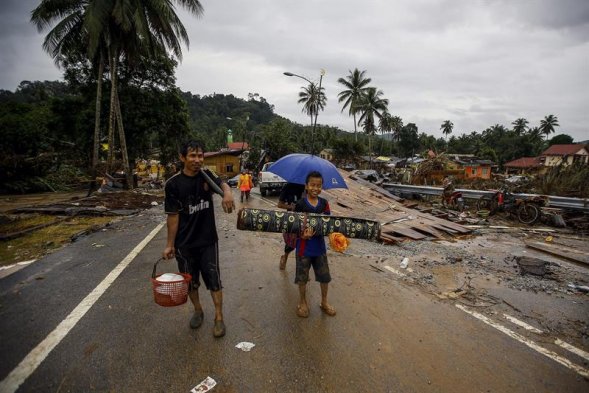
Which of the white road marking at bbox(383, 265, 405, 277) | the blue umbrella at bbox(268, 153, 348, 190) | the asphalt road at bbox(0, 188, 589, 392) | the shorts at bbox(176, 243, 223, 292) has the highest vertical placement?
the blue umbrella at bbox(268, 153, 348, 190)

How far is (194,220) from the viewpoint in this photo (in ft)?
9.39

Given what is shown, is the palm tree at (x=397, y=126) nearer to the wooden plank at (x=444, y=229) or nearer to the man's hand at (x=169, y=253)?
the wooden plank at (x=444, y=229)

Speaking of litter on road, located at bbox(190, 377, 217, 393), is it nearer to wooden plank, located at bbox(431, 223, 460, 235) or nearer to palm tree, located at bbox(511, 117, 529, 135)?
wooden plank, located at bbox(431, 223, 460, 235)

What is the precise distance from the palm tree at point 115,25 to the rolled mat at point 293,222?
16.6m

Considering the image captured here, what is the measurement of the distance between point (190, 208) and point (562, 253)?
754 centimetres

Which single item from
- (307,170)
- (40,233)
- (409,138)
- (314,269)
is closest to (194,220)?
(314,269)

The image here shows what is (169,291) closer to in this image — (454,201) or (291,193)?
(291,193)

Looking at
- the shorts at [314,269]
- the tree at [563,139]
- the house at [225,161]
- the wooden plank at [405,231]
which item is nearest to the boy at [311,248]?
the shorts at [314,269]

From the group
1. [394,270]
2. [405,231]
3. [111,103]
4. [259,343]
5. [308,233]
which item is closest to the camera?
[259,343]

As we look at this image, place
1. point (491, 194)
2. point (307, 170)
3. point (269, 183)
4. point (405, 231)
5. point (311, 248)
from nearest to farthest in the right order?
1. point (311, 248)
2. point (307, 170)
3. point (405, 231)
4. point (491, 194)
5. point (269, 183)

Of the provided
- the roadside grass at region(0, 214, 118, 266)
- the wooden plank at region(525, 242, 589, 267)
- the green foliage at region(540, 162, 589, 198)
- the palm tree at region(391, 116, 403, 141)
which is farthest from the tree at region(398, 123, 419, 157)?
the roadside grass at region(0, 214, 118, 266)

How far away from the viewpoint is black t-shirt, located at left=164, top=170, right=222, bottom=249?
276 centimetres

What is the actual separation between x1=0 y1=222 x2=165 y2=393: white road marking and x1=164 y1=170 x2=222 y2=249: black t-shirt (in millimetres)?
1465

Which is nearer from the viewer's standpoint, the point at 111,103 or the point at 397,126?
the point at 111,103
